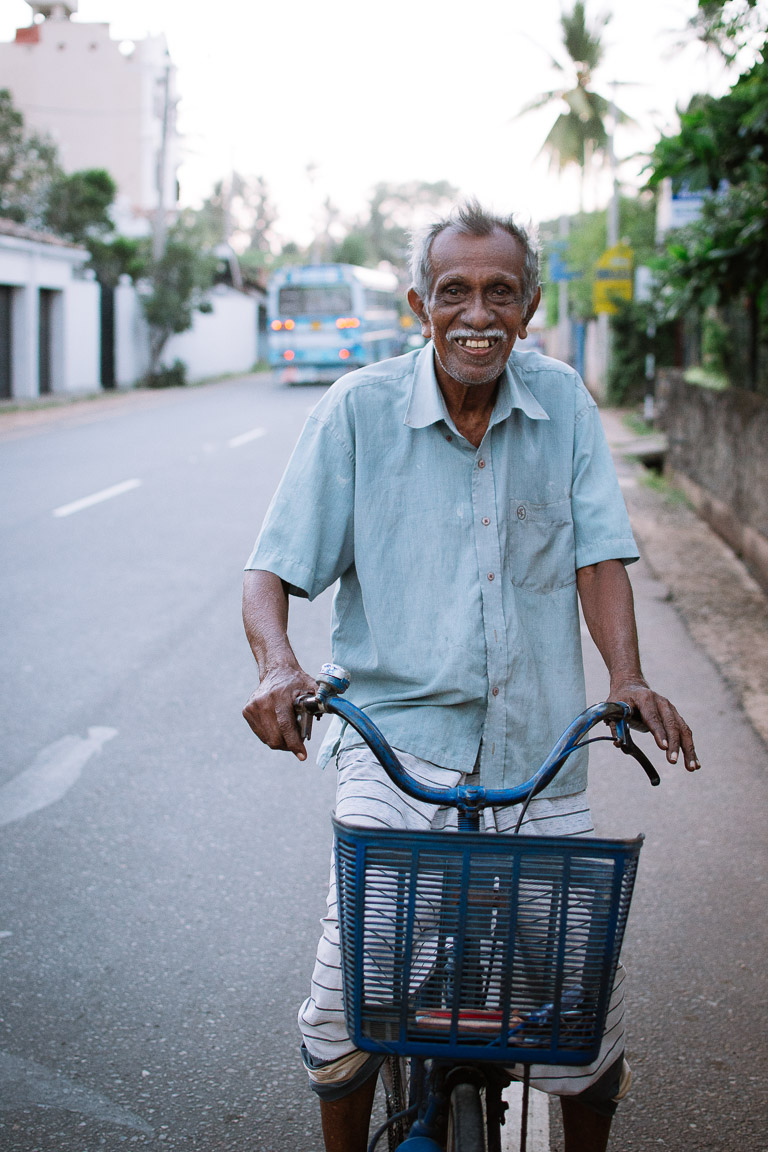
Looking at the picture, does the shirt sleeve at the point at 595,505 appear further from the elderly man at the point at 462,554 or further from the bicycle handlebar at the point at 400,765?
the bicycle handlebar at the point at 400,765

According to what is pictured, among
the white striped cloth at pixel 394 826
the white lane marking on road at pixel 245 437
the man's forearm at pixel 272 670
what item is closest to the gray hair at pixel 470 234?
the man's forearm at pixel 272 670

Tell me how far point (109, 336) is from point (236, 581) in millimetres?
23468

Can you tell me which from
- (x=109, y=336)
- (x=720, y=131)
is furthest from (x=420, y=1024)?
(x=109, y=336)

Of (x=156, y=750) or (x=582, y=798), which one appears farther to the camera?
(x=156, y=750)

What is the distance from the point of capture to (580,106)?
4119cm

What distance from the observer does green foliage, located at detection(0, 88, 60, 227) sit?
3203 cm

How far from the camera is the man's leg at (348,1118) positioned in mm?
2213

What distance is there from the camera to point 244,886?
4109mm

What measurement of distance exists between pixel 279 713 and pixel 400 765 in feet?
0.72

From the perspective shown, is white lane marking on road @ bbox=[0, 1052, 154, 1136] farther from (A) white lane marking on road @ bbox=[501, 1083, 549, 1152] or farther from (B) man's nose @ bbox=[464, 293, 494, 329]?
(B) man's nose @ bbox=[464, 293, 494, 329]

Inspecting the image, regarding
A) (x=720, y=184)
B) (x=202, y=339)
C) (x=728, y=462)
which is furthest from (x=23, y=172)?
(x=720, y=184)

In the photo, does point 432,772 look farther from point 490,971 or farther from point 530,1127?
point 530,1127

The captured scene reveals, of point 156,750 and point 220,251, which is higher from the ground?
point 220,251

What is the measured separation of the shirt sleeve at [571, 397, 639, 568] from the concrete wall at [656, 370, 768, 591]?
6.36 metres
